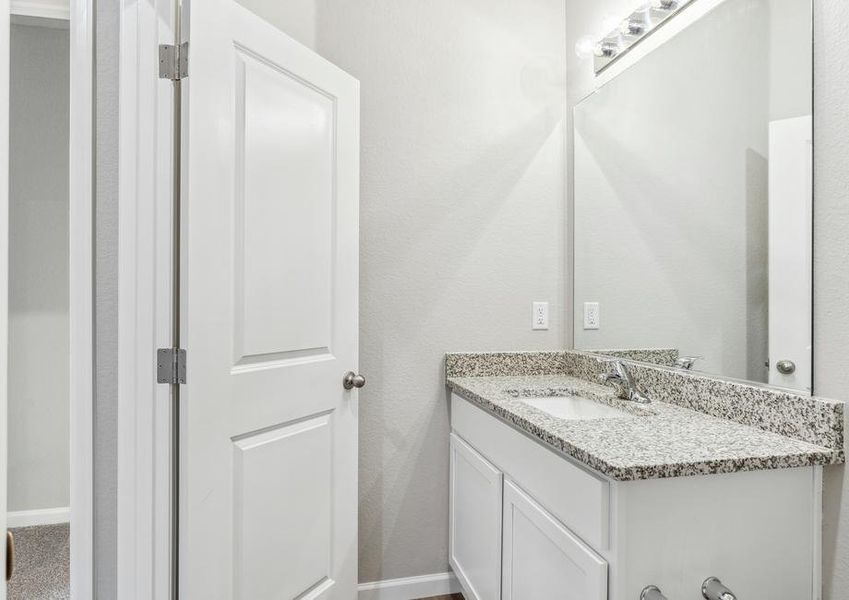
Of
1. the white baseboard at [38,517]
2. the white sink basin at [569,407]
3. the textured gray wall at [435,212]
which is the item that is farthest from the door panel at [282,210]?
the white baseboard at [38,517]

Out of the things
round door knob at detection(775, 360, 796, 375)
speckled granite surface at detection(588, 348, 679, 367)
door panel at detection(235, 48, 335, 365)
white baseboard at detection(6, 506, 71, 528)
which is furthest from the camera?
white baseboard at detection(6, 506, 71, 528)

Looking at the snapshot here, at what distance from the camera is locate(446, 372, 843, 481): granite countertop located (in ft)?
3.16

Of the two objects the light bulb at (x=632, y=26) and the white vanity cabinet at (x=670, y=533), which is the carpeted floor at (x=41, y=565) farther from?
the light bulb at (x=632, y=26)

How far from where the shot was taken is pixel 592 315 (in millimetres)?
2018

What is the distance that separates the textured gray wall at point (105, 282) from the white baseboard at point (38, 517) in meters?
1.88

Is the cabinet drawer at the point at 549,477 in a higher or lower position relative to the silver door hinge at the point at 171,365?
lower

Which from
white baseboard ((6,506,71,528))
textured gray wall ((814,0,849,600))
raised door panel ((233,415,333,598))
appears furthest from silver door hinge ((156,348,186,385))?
white baseboard ((6,506,71,528))

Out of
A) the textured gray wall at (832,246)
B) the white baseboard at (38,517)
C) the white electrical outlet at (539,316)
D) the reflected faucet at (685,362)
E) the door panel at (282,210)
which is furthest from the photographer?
the white baseboard at (38,517)

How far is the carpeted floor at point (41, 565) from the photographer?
80.4 inches

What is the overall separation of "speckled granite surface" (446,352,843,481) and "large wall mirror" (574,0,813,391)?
0.07 meters

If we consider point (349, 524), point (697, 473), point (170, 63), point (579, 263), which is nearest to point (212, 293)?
point (170, 63)

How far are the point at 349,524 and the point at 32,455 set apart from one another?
2.09 metres

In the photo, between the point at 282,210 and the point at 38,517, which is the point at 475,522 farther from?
the point at 38,517

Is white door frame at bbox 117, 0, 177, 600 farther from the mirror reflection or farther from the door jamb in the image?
the mirror reflection
